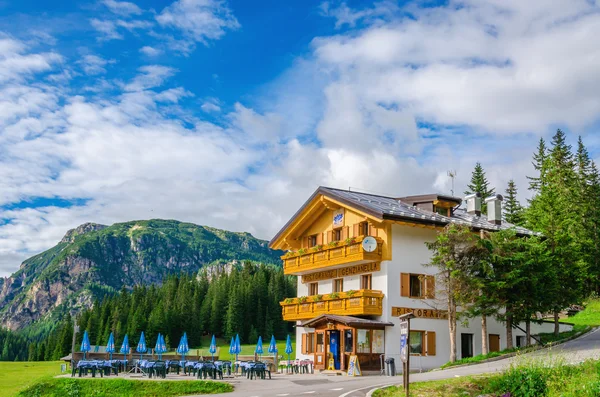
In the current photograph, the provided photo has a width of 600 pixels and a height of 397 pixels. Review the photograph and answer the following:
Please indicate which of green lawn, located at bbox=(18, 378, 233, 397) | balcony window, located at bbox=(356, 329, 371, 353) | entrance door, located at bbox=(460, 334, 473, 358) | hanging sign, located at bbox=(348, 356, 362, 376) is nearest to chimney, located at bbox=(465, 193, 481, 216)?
entrance door, located at bbox=(460, 334, 473, 358)

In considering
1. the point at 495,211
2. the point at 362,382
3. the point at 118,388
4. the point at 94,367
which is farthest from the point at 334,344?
the point at 118,388

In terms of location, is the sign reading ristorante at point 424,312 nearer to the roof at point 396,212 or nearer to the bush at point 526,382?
the roof at point 396,212

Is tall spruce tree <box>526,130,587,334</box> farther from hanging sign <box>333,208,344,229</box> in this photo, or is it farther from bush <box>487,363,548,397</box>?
bush <box>487,363,548,397</box>

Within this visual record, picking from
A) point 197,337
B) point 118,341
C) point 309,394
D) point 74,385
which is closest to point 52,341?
point 118,341

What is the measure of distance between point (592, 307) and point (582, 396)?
40164mm

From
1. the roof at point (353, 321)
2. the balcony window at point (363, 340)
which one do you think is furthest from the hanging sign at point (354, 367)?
the balcony window at point (363, 340)

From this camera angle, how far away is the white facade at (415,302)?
36.2 m

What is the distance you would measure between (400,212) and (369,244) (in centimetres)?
283

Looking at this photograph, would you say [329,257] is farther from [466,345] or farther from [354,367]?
[466,345]

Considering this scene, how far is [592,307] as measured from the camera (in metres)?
50.6

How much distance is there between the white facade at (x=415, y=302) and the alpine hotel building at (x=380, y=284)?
6 cm

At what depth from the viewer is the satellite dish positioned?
36.4m

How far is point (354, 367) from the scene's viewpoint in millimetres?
32750

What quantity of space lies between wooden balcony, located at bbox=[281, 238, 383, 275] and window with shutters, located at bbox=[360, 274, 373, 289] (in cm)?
98
